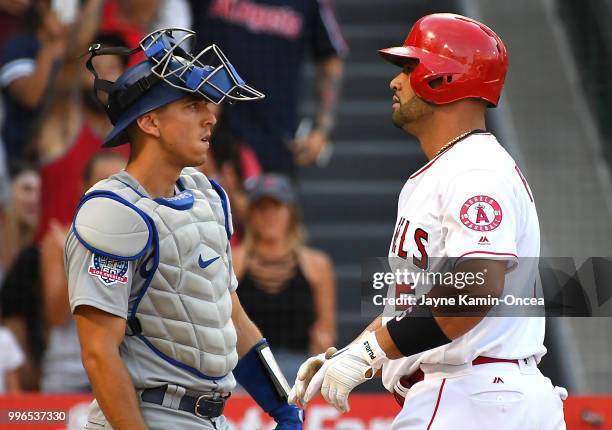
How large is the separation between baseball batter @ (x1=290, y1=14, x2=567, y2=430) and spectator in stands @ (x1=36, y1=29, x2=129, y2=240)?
336 cm

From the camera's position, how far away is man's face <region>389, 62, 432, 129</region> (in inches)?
133

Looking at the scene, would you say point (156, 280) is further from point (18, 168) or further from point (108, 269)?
point (18, 168)

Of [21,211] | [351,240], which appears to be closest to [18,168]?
[21,211]

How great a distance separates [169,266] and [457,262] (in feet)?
2.42

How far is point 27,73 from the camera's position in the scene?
6.58 metres

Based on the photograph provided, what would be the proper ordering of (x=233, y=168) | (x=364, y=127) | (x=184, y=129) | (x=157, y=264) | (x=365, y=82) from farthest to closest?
(x=365, y=82) → (x=364, y=127) → (x=233, y=168) → (x=184, y=129) → (x=157, y=264)

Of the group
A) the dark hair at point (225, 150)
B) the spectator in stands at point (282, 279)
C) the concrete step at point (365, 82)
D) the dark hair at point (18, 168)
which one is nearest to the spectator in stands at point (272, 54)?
the dark hair at point (225, 150)

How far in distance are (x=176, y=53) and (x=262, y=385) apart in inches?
39.5

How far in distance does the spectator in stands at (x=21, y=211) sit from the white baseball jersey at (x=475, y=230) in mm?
3565

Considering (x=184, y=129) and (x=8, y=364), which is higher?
(x=184, y=129)

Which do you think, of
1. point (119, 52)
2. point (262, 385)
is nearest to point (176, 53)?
point (119, 52)

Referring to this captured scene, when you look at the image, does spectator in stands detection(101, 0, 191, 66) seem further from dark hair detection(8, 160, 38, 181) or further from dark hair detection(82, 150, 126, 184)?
dark hair detection(8, 160, 38, 181)

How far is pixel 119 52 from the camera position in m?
3.18

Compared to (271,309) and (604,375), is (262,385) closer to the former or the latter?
(271,309)
